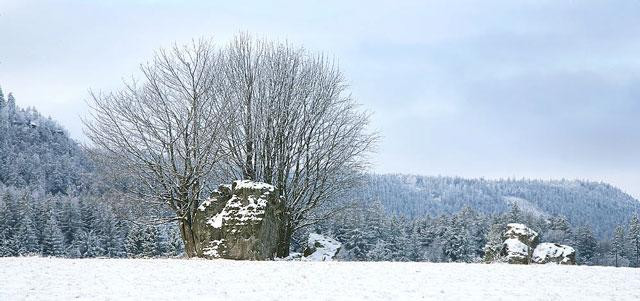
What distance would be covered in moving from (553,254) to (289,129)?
46.9ft

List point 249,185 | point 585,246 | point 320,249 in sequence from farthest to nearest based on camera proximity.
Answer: point 585,246
point 320,249
point 249,185

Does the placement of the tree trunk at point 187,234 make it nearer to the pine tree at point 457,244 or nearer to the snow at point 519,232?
the snow at point 519,232

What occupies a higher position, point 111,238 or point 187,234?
point 187,234

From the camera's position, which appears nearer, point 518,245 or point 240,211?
point 240,211

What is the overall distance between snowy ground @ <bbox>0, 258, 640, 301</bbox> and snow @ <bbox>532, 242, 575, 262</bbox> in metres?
10.2

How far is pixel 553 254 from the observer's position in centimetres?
2534

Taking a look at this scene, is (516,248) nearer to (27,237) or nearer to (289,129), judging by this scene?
(289,129)

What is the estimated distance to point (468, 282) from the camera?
12.1 metres

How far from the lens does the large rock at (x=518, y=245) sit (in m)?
24.5

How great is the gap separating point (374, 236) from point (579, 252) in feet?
106

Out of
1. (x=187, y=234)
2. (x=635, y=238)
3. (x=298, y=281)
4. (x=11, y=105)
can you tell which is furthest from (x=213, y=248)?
(x=11, y=105)

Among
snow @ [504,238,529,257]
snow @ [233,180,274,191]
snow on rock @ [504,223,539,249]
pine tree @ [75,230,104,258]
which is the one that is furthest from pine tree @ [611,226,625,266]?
snow @ [233,180,274,191]

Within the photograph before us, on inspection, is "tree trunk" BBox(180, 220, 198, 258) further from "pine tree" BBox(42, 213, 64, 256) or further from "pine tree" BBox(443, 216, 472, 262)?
"pine tree" BBox(443, 216, 472, 262)

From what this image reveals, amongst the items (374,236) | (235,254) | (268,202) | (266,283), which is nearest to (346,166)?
(268,202)
